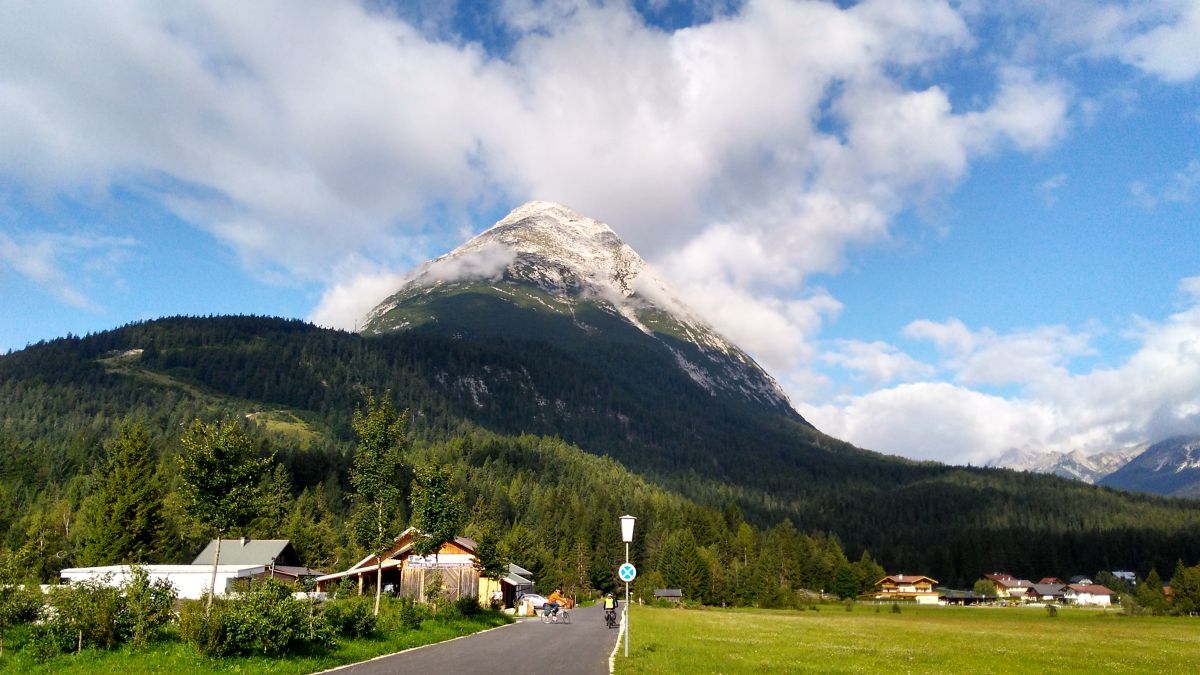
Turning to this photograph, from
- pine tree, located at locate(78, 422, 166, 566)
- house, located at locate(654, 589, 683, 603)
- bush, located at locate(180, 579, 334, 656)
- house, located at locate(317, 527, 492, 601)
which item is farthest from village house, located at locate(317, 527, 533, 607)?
house, located at locate(654, 589, 683, 603)

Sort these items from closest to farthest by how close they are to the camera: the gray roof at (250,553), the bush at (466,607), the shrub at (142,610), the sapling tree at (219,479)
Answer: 1. the shrub at (142,610)
2. the sapling tree at (219,479)
3. the bush at (466,607)
4. the gray roof at (250,553)

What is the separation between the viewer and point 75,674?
19859 mm

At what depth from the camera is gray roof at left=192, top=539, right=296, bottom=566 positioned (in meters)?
74.5

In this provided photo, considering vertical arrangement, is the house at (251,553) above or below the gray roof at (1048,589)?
above

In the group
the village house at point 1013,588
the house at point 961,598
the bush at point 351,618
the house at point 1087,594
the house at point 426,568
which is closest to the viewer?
the bush at point 351,618

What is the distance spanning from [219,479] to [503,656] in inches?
551

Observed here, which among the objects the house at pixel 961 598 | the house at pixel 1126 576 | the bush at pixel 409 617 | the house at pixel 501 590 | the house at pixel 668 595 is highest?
the bush at pixel 409 617

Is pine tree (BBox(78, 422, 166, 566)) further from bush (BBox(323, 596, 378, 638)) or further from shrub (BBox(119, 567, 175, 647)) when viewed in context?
bush (BBox(323, 596, 378, 638))

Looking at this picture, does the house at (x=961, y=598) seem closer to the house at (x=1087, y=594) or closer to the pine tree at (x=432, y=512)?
the house at (x=1087, y=594)

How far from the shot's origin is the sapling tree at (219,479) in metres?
29.4

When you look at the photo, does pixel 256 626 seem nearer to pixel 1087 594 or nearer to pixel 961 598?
pixel 961 598

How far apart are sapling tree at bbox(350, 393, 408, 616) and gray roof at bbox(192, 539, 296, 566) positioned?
38.8 m

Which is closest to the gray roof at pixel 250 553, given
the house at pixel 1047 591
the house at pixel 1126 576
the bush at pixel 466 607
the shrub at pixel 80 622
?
the bush at pixel 466 607

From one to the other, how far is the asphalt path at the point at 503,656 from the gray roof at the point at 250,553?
1824 inches
